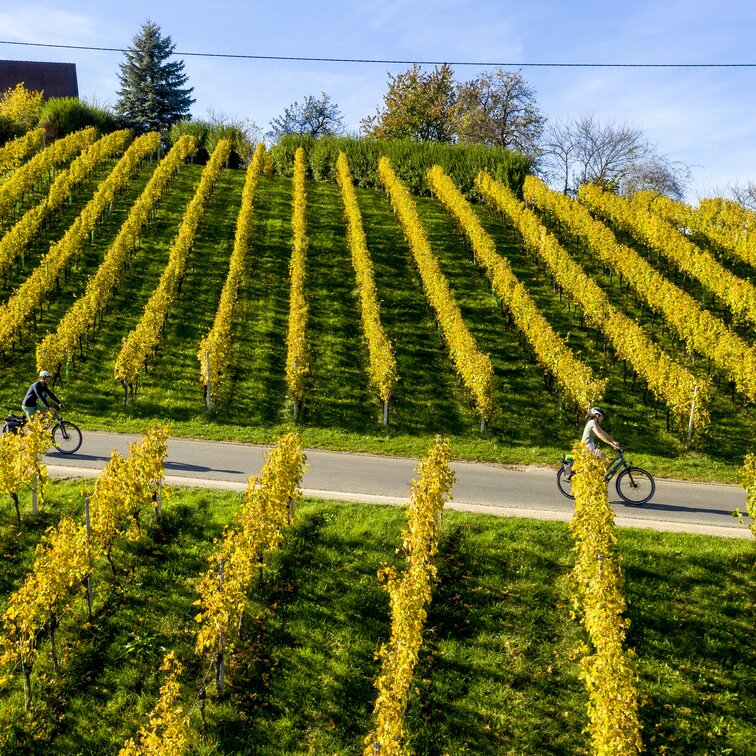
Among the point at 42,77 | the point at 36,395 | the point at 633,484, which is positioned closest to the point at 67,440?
the point at 36,395

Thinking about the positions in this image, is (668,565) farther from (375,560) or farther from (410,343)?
(410,343)

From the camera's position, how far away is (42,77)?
67.2m

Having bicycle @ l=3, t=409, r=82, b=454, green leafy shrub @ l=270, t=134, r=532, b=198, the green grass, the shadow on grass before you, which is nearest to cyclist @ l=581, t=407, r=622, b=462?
the green grass

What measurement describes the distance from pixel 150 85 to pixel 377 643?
196 feet

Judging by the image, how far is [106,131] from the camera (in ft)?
181

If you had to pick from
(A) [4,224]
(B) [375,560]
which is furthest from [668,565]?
(A) [4,224]

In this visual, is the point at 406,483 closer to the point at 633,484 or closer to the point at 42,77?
the point at 633,484

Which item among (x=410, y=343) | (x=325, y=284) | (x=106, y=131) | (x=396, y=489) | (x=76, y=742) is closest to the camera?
(x=76, y=742)

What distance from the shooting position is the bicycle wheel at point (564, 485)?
14700mm

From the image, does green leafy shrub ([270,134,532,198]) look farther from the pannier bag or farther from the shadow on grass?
the shadow on grass

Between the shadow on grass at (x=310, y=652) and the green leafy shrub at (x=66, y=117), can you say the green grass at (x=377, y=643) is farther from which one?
the green leafy shrub at (x=66, y=117)

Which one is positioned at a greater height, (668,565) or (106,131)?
(106,131)

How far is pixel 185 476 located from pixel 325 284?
54.7 feet

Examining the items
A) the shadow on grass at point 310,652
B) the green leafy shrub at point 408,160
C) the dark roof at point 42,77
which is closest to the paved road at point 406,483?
the shadow on grass at point 310,652
